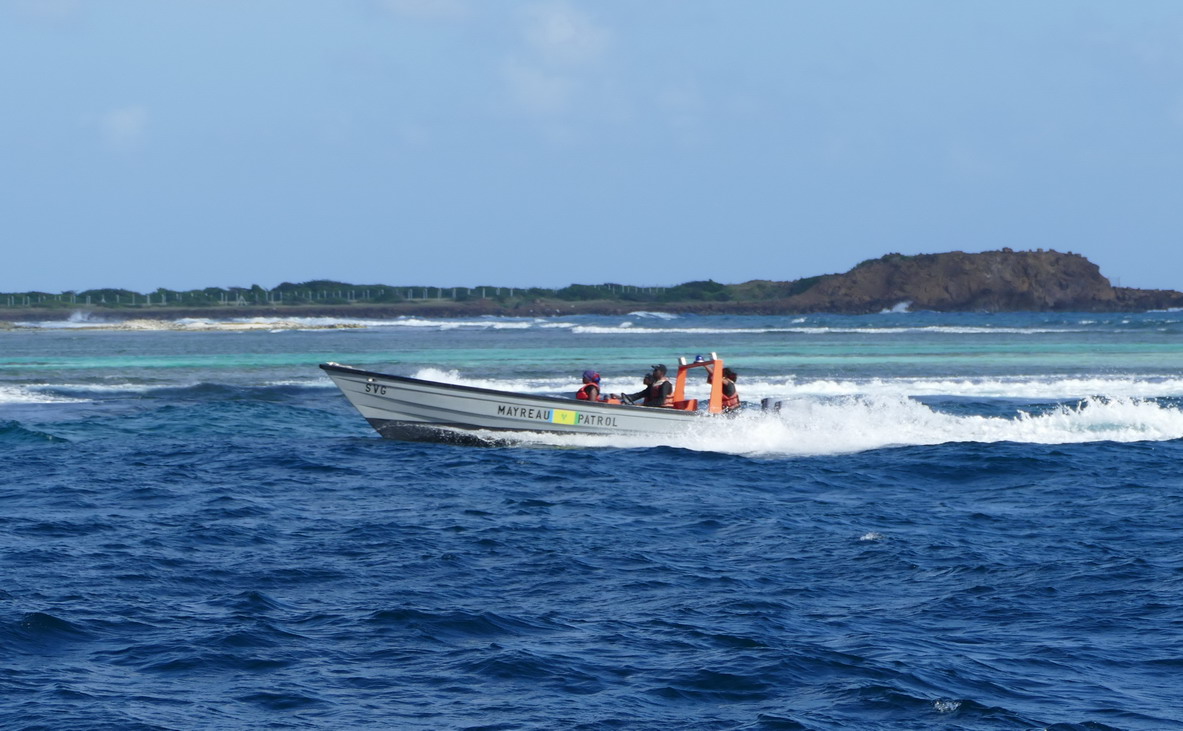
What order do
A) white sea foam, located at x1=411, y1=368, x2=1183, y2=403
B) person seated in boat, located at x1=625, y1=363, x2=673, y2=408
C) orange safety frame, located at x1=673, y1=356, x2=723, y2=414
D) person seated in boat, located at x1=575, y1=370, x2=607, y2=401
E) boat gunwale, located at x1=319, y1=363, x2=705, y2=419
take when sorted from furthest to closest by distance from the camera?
1. white sea foam, located at x1=411, y1=368, x2=1183, y2=403
2. person seated in boat, located at x1=625, y1=363, x2=673, y2=408
3. person seated in boat, located at x1=575, y1=370, x2=607, y2=401
4. orange safety frame, located at x1=673, y1=356, x2=723, y2=414
5. boat gunwale, located at x1=319, y1=363, x2=705, y2=419

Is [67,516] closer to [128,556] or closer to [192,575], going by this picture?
[128,556]

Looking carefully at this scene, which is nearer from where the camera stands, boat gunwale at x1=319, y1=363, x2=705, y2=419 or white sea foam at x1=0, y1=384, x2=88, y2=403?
boat gunwale at x1=319, y1=363, x2=705, y2=419

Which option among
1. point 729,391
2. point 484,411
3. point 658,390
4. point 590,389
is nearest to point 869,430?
point 729,391

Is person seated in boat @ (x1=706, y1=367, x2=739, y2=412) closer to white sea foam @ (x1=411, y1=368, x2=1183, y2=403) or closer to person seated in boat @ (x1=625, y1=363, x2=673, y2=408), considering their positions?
person seated in boat @ (x1=625, y1=363, x2=673, y2=408)

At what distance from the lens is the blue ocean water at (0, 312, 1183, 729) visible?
8.74 meters

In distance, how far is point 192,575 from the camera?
12.2m

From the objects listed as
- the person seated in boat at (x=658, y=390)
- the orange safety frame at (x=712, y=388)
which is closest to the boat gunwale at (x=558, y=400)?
the orange safety frame at (x=712, y=388)

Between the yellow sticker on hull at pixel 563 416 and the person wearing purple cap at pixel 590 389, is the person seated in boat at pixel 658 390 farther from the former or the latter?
the yellow sticker on hull at pixel 563 416

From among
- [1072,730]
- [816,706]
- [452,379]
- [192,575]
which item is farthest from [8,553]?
[452,379]

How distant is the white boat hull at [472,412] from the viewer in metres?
21.5

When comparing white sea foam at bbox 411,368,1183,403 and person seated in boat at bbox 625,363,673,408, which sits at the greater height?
person seated in boat at bbox 625,363,673,408

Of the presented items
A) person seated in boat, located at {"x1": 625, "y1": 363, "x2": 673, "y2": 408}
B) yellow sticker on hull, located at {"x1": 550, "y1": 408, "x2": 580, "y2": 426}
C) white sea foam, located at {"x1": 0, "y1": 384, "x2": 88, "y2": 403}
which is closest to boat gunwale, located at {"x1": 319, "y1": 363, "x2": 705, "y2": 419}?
yellow sticker on hull, located at {"x1": 550, "y1": 408, "x2": 580, "y2": 426}

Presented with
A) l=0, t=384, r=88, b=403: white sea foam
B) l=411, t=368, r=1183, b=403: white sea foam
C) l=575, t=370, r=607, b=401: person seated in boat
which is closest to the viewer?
l=575, t=370, r=607, b=401: person seated in boat

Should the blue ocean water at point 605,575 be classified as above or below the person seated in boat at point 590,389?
below
